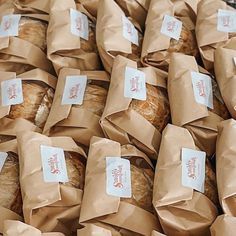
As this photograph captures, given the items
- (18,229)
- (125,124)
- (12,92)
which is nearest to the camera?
(18,229)

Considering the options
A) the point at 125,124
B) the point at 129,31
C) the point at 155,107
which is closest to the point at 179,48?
the point at 129,31

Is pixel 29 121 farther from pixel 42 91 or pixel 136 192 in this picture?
pixel 136 192

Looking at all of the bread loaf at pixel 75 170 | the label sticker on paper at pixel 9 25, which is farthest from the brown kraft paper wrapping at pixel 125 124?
the label sticker on paper at pixel 9 25

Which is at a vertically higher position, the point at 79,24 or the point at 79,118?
the point at 79,24

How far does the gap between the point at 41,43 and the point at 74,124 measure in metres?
0.38

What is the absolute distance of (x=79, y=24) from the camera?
186 centimetres

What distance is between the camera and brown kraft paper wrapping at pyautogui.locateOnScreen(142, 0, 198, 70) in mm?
1789

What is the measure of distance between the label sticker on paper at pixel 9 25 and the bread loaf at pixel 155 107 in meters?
0.50

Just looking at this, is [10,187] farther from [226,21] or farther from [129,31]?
[226,21]

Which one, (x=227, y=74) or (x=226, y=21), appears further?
(x=226, y=21)

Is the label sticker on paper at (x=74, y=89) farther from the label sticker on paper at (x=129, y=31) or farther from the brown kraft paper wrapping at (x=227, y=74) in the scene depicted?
the brown kraft paper wrapping at (x=227, y=74)

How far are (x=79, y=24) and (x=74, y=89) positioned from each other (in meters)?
0.27

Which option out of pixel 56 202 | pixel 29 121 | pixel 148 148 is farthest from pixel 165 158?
pixel 29 121

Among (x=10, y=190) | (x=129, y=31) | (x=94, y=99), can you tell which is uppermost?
(x=129, y=31)
